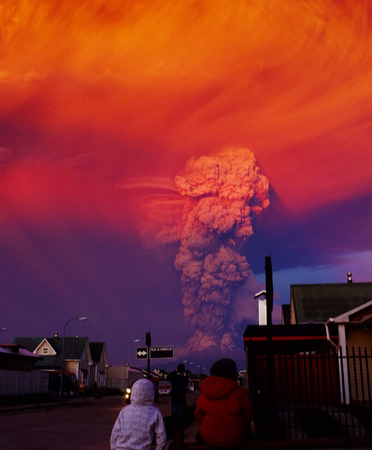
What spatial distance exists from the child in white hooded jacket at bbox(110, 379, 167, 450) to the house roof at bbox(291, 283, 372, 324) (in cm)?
2950

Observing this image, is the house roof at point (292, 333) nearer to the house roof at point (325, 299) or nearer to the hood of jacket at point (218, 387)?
the house roof at point (325, 299)

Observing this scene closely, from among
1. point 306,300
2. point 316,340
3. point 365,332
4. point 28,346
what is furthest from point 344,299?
point 28,346

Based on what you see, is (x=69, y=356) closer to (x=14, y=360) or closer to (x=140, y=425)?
(x=14, y=360)

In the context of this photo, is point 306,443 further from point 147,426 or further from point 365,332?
point 365,332

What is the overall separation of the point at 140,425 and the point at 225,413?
2.75 feet

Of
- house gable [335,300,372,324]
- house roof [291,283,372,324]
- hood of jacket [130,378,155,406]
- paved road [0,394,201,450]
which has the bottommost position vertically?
paved road [0,394,201,450]

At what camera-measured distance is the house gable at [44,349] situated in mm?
85875

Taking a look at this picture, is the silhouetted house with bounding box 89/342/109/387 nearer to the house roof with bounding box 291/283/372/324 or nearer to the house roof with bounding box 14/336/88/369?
the house roof with bounding box 14/336/88/369

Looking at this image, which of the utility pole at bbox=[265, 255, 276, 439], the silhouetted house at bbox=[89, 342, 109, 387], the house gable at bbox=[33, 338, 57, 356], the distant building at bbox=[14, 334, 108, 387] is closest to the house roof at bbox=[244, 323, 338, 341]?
the utility pole at bbox=[265, 255, 276, 439]

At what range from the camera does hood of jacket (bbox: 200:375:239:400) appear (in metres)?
5.23

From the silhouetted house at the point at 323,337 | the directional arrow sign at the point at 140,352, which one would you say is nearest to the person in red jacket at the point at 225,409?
the silhouetted house at the point at 323,337

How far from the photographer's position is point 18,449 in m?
13.5

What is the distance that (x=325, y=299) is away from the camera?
35969 millimetres

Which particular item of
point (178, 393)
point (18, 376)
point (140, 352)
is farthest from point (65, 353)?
point (178, 393)
